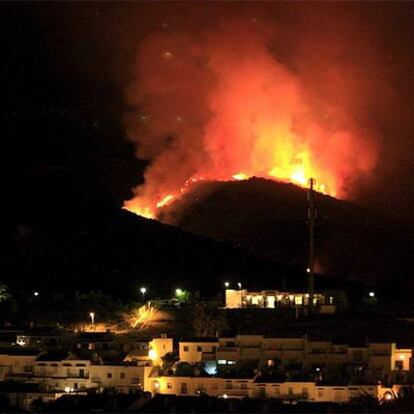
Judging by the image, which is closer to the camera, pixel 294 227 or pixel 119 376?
pixel 119 376

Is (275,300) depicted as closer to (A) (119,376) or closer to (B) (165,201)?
(A) (119,376)

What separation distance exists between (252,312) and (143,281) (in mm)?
14006

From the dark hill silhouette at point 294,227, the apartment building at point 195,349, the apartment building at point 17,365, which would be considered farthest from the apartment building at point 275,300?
the dark hill silhouette at point 294,227

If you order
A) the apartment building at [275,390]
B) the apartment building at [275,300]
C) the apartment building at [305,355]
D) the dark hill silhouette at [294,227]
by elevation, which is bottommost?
the apartment building at [275,390]

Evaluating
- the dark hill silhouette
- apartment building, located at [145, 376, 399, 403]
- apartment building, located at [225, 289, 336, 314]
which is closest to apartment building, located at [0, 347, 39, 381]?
apartment building, located at [145, 376, 399, 403]

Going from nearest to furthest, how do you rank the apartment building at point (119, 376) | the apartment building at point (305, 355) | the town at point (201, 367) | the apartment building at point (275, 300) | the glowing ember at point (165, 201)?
the town at point (201, 367) → the apartment building at point (119, 376) → the apartment building at point (305, 355) → the apartment building at point (275, 300) → the glowing ember at point (165, 201)

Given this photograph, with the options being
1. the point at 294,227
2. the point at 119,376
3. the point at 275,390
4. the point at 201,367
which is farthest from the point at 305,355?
the point at 294,227

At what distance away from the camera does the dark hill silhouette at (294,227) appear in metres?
60.8

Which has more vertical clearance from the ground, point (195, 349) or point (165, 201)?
point (165, 201)

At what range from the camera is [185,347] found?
31.5 m

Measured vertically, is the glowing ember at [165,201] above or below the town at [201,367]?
above

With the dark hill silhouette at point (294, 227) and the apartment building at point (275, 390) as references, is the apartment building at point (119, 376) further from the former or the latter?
the dark hill silhouette at point (294, 227)

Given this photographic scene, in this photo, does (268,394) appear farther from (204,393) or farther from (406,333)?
(406,333)

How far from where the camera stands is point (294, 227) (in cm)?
6462
